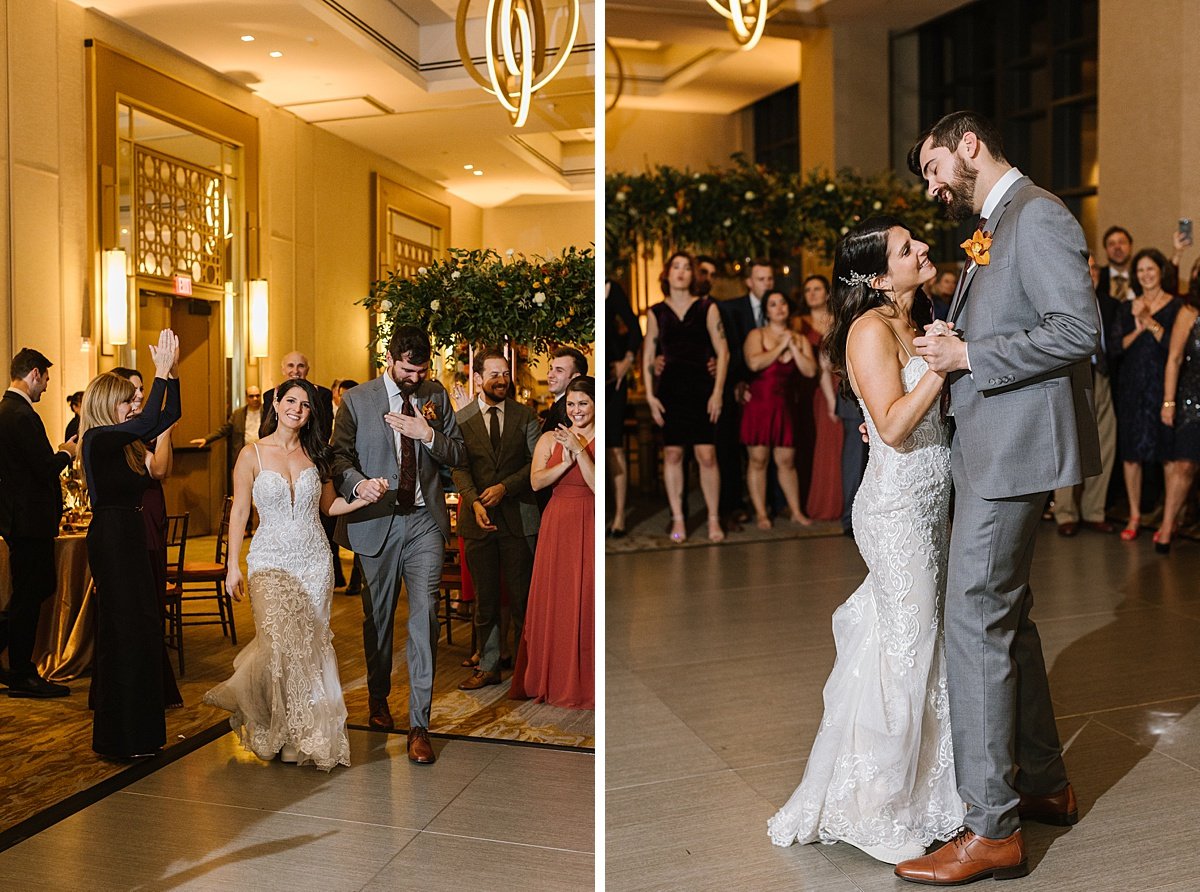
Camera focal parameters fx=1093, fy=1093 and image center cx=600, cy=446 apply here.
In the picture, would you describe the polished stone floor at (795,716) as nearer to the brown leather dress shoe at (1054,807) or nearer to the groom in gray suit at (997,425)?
the brown leather dress shoe at (1054,807)

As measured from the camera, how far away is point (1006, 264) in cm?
247

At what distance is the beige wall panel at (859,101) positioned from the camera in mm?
11703

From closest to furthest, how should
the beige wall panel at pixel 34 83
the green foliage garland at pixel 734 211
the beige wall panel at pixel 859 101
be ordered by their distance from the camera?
1. the beige wall panel at pixel 34 83
2. the green foliage garland at pixel 734 211
3. the beige wall panel at pixel 859 101

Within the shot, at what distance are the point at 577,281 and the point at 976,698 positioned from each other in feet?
4.38

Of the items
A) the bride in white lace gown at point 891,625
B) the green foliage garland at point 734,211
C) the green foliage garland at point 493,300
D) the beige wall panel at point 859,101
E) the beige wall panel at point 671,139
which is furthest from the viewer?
the beige wall panel at point 671,139

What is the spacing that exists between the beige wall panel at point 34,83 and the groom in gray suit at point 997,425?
6.20ft

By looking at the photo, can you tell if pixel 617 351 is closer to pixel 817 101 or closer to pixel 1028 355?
pixel 1028 355

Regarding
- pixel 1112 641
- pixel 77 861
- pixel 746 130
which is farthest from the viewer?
pixel 746 130

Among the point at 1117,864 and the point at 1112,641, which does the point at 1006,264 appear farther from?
the point at 1112,641

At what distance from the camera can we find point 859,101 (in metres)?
11.8

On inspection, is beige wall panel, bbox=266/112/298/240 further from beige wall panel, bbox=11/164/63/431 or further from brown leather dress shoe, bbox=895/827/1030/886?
brown leather dress shoe, bbox=895/827/1030/886

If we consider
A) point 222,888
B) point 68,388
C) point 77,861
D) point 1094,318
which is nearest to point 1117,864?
point 1094,318

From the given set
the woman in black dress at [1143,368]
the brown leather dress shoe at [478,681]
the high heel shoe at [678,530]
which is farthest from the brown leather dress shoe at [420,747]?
the woman in black dress at [1143,368]

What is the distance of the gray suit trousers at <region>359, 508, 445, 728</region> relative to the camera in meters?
2.53
